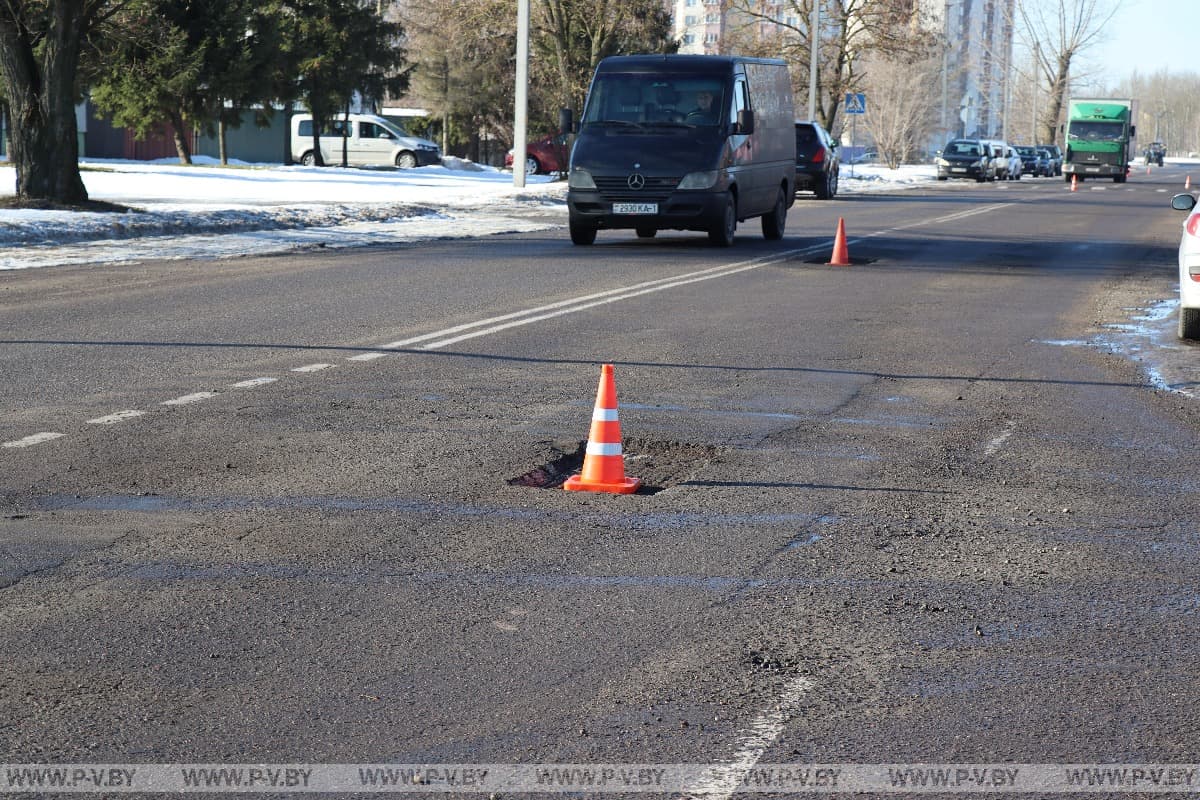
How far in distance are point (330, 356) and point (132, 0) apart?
61.0 ft

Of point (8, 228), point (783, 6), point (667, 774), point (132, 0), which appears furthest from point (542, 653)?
point (783, 6)

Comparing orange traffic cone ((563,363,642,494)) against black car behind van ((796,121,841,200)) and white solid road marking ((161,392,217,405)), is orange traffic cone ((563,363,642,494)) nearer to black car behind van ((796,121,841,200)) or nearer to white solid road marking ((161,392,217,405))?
white solid road marking ((161,392,217,405))

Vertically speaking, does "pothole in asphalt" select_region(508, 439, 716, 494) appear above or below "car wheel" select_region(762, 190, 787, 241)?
below

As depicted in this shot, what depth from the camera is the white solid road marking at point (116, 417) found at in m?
7.89

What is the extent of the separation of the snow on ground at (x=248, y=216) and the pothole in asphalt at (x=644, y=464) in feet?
35.6

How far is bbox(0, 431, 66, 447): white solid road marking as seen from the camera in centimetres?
727

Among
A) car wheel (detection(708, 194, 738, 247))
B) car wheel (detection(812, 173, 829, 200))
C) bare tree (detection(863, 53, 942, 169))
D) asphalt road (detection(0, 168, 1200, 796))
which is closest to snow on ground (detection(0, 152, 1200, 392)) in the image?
asphalt road (detection(0, 168, 1200, 796))

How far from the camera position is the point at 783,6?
64.5 meters

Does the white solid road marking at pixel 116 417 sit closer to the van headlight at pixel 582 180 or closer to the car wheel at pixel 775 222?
the van headlight at pixel 582 180

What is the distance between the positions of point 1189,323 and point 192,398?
7658 millimetres

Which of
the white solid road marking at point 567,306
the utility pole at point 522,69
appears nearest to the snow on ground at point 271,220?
the utility pole at point 522,69

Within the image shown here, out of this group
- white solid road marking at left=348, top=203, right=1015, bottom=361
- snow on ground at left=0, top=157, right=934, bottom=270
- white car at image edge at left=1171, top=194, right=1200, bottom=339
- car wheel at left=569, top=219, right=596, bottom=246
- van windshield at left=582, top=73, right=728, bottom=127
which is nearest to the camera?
white solid road marking at left=348, top=203, right=1015, bottom=361

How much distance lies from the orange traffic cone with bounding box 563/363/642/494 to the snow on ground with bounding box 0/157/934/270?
37.8ft

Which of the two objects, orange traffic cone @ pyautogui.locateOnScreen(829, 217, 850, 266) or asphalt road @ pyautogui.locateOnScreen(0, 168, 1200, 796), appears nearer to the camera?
asphalt road @ pyautogui.locateOnScreen(0, 168, 1200, 796)
